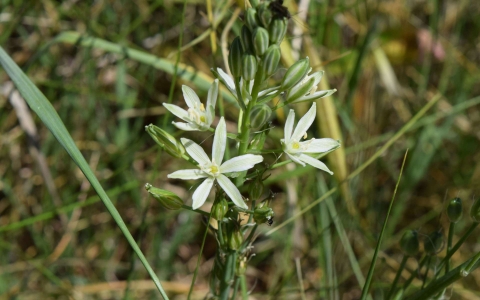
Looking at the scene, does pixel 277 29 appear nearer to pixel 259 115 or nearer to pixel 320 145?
pixel 259 115

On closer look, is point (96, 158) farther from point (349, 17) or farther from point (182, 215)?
point (349, 17)

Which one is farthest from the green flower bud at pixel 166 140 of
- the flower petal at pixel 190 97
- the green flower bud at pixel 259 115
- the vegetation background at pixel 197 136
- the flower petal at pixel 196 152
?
the vegetation background at pixel 197 136

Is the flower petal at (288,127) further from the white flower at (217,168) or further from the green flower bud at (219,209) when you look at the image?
the green flower bud at (219,209)

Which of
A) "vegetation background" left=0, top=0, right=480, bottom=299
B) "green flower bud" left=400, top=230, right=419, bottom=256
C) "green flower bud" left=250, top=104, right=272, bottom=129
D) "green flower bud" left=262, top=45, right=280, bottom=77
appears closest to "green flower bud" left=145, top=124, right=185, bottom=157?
"green flower bud" left=250, top=104, right=272, bottom=129

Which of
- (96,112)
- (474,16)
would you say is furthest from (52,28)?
(474,16)

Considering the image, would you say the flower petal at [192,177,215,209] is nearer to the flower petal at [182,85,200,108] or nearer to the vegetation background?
the flower petal at [182,85,200,108]
